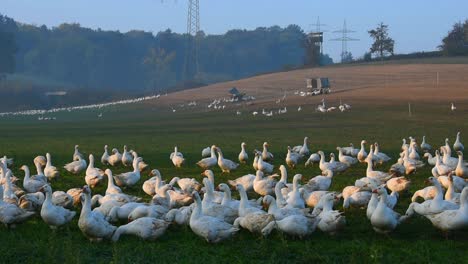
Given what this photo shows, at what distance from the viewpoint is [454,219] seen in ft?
34.0

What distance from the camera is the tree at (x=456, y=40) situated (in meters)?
85.6

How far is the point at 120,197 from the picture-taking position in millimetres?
12789

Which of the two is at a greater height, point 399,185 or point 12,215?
point 12,215

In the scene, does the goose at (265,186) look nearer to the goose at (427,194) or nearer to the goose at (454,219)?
the goose at (427,194)

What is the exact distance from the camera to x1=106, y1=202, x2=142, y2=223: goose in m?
12.0

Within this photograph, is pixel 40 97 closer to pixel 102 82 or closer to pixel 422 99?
pixel 102 82

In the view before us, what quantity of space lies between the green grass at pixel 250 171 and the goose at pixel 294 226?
13 centimetres

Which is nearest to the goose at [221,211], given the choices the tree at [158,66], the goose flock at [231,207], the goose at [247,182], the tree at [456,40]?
the goose flock at [231,207]

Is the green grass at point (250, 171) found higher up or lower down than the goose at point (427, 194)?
lower down

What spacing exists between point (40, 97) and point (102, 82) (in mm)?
52965

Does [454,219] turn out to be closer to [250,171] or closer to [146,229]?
[146,229]

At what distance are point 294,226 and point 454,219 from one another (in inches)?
93.7

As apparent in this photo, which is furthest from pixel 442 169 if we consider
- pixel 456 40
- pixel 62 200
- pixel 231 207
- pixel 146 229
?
pixel 456 40

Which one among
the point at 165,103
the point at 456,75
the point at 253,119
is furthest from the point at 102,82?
the point at 253,119
